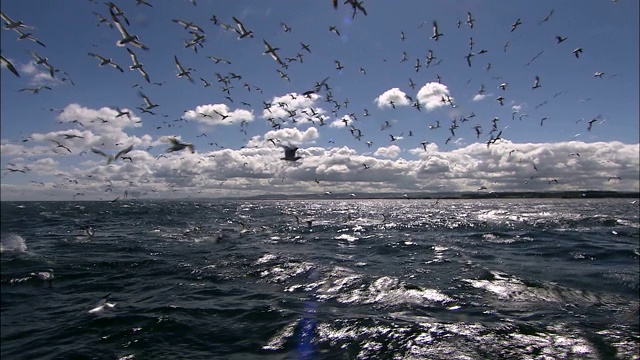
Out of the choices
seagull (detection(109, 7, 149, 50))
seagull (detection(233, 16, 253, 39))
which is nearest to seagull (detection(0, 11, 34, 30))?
seagull (detection(109, 7, 149, 50))

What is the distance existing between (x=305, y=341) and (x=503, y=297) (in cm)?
748

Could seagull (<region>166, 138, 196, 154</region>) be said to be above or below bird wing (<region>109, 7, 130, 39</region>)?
below

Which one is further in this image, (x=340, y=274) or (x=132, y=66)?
(x=340, y=274)

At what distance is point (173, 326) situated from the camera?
10.2 metres

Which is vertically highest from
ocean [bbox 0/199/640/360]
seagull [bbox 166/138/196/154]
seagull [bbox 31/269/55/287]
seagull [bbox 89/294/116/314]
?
seagull [bbox 166/138/196/154]

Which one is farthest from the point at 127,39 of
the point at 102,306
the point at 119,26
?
the point at 102,306

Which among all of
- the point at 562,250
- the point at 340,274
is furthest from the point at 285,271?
the point at 562,250

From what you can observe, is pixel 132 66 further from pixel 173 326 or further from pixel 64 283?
pixel 173 326

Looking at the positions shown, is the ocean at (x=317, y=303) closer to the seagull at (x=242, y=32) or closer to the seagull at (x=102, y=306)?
the seagull at (x=102, y=306)

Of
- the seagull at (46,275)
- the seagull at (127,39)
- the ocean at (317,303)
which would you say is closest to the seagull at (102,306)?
the ocean at (317,303)

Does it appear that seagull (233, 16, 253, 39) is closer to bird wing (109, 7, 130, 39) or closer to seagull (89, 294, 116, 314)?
bird wing (109, 7, 130, 39)

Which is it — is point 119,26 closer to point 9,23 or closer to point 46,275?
point 9,23

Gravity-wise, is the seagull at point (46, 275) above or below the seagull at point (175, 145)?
below

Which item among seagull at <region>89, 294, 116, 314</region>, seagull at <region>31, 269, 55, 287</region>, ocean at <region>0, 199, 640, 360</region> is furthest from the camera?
seagull at <region>31, 269, 55, 287</region>
